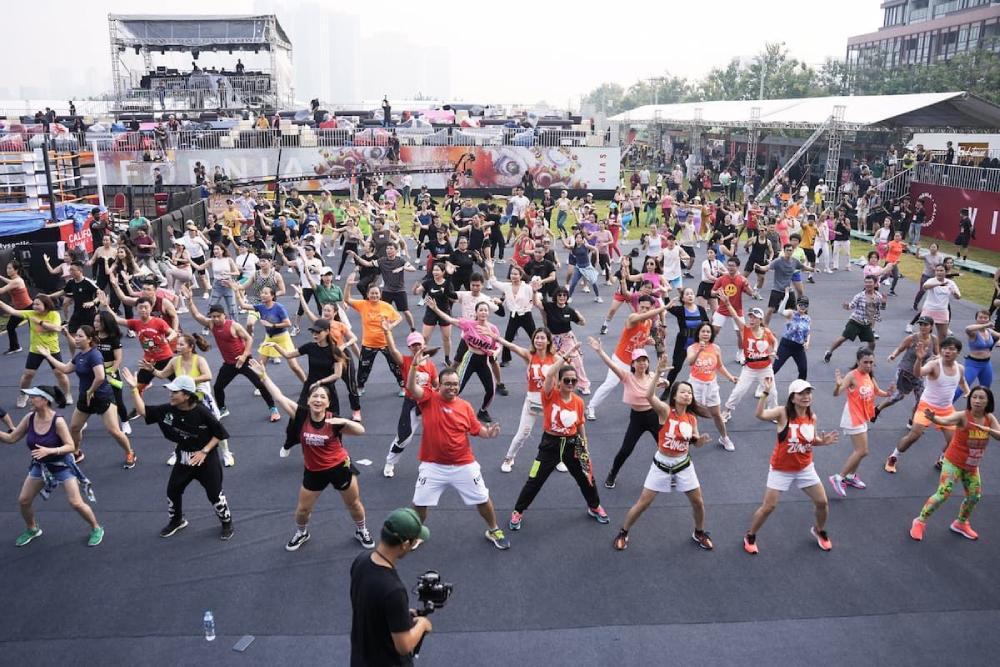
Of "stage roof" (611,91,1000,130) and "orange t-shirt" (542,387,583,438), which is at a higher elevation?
"stage roof" (611,91,1000,130)

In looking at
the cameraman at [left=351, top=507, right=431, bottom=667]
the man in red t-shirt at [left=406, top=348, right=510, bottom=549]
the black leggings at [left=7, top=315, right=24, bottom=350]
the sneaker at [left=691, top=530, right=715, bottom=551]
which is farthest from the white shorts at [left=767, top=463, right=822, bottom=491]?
the black leggings at [left=7, top=315, right=24, bottom=350]

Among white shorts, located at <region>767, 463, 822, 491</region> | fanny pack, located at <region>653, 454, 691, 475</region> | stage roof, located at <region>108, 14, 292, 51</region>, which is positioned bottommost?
white shorts, located at <region>767, 463, 822, 491</region>

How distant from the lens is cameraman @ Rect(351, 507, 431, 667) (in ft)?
12.7

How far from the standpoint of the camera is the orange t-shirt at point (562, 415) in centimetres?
707

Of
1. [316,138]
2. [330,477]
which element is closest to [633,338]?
[330,477]

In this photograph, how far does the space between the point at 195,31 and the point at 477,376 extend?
50227 mm

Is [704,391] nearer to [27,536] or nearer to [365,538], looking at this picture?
[365,538]

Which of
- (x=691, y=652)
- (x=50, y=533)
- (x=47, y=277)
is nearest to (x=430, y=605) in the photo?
(x=691, y=652)

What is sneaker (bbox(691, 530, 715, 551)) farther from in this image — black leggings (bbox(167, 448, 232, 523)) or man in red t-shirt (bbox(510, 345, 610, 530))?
black leggings (bbox(167, 448, 232, 523))

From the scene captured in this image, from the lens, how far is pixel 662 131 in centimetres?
5525

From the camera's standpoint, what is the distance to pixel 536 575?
671 centimetres

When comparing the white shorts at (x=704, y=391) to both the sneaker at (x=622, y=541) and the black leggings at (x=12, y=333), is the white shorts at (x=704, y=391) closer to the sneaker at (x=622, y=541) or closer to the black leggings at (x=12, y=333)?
the sneaker at (x=622, y=541)

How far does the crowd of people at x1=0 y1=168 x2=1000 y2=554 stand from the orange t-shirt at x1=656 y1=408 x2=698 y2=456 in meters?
0.02

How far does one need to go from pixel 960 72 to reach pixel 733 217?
3333cm
